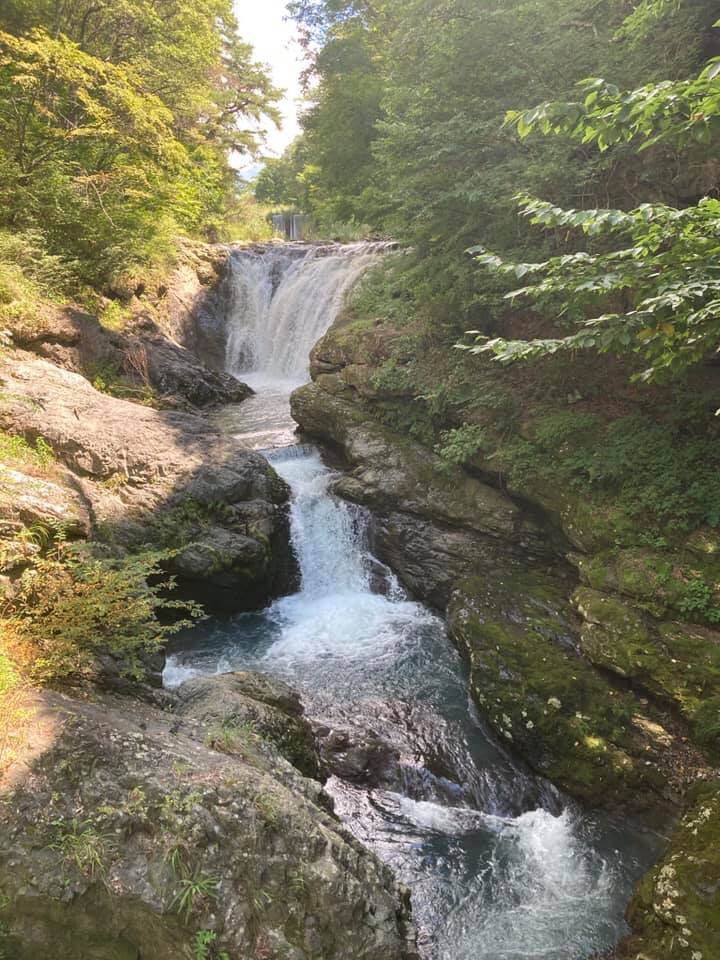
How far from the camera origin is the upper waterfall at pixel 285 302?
600 inches

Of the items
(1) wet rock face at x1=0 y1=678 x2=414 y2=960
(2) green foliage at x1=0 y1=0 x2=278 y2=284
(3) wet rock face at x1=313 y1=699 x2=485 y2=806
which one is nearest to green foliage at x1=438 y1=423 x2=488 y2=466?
(3) wet rock face at x1=313 y1=699 x2=485 y2=806

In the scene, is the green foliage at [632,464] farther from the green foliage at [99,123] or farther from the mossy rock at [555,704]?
the green foliage at [99,123]

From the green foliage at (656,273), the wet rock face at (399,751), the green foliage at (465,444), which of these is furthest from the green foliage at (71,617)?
the green foliage at (465,444)

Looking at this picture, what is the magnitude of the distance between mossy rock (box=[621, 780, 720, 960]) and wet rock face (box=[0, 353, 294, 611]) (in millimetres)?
5232

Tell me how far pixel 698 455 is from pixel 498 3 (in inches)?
257

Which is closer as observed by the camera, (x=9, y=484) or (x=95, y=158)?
(x=9, y=484)

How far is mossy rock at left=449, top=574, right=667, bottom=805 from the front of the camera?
4.77 meters

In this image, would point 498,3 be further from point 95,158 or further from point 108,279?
point 108,279

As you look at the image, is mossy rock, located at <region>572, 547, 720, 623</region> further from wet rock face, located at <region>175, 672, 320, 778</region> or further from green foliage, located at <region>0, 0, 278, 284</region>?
green foliage, located at <region>0, 0, 278, 284</region>

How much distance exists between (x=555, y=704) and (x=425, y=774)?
1441 millimetres

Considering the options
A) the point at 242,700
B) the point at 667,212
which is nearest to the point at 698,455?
the point at 667,212

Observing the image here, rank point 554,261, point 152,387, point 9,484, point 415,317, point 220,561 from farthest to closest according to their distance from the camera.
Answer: point 152,387 → point 415,317 → point 220,561 → point 9,484 → point 554,261

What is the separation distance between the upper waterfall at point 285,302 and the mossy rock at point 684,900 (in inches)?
515

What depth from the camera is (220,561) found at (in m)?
6.88
